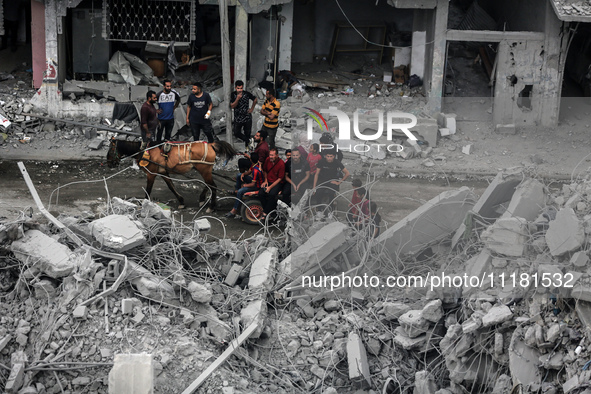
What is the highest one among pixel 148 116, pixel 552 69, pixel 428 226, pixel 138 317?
pixel 552 69

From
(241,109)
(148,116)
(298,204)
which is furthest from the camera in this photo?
(241,109)

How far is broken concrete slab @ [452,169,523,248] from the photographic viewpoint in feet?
32.6

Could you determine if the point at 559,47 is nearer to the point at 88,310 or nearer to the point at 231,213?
the point at 231,213

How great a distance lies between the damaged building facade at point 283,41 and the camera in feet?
57.1

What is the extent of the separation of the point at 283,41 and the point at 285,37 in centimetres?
11

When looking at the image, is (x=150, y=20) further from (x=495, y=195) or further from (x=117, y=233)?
(x=495, y=195)

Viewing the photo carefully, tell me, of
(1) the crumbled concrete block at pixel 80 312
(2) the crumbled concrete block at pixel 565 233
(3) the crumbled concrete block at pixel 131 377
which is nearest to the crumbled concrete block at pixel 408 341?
(2) the crumbled concrete block at pixel 565 233

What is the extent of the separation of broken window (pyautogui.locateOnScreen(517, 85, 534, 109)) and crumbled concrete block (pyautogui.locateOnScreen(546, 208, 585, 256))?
387 inches

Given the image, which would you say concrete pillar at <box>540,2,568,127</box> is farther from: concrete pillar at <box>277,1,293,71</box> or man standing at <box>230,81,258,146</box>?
man standing at <box>230,81,258,146</box>

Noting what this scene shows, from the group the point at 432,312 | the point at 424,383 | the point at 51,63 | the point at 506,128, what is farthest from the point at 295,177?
the point at 51,63

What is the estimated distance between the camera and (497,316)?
7949 millimetres

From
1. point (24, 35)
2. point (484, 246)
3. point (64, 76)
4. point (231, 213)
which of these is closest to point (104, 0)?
point (64, 76)

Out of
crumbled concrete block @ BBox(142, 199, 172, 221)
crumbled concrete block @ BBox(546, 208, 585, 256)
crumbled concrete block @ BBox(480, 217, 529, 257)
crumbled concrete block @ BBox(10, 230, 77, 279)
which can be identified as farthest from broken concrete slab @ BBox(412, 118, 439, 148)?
crumbled concrete block @ BBox(10, 230, 77, 279)

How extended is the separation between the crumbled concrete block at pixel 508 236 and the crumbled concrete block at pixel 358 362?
75.7 inches
